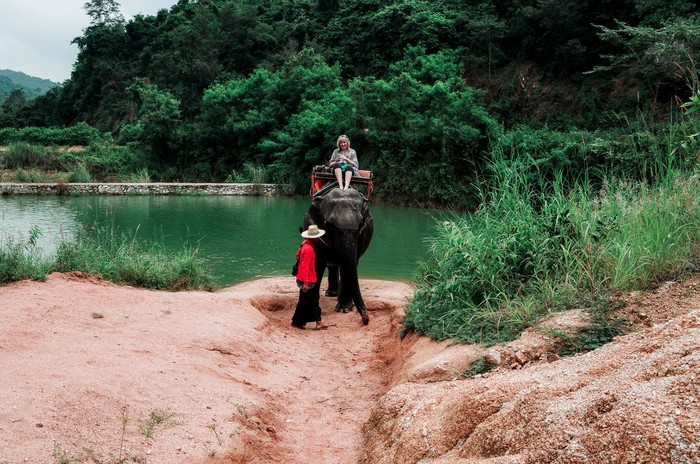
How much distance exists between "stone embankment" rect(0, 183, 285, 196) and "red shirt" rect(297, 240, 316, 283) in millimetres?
20419

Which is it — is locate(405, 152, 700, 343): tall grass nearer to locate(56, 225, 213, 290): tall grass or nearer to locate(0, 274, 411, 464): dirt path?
locate(0, 274, 411, 464): dirt path

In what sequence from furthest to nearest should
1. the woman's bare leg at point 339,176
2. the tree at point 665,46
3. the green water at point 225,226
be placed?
the tree at point 665,46
the green water at point 225,226
the woman's bare leg at point 339,176

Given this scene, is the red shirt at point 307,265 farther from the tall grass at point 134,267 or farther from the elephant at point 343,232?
the tall grass at point 134,267

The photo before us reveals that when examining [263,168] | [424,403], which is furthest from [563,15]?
[424,403]

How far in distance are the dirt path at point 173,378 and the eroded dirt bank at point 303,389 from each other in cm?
2

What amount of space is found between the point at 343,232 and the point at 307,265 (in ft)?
2.39

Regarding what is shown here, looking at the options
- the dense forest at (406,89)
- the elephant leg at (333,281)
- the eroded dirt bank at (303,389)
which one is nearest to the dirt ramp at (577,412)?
the eroded dirt bank at (303,389)

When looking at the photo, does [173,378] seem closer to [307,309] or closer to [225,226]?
[307,309]

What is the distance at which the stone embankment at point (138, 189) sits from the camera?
25719mm

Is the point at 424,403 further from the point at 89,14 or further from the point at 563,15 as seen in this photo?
the point at 89,14

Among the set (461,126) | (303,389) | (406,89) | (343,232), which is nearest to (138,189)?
(406,89)

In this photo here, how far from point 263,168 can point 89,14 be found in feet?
98.9

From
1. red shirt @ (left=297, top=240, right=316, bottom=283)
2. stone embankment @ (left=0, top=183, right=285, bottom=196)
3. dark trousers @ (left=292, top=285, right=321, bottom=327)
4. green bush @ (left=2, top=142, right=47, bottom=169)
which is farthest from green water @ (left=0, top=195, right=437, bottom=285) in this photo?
green bush @ (left=2, top=142, right=47, bottom=169)

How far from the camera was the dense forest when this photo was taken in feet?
69.6
